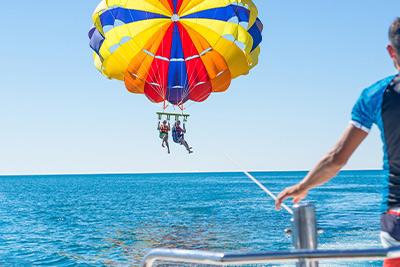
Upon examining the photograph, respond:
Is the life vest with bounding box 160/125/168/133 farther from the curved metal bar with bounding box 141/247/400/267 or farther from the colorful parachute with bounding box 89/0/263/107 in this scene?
the curved metal bar with bounding box 141/247/400/267

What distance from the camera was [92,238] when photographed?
877 inches

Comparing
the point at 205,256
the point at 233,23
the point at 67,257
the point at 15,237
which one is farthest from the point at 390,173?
the point at 15,237

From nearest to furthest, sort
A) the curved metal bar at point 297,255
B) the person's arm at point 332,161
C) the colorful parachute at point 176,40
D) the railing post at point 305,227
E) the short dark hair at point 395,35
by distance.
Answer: the curved metal bar at point 297,255, the railing post at point 305,227, the short dark hair at point 395,35, the person's arm at point 332,161, the colorful parachute at point 176,40

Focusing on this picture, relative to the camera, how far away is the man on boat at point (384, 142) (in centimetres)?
190

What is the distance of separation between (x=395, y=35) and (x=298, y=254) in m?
1.02

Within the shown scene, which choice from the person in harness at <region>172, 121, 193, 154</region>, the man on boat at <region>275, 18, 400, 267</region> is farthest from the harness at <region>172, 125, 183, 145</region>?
the man on boat at <region>275, 18, 400, 267</region>

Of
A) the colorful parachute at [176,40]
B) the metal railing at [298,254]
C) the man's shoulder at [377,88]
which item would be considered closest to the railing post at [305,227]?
the metal railing at [298,254]

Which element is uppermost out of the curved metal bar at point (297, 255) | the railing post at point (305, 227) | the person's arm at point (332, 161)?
the person's arm at point (332, 161)

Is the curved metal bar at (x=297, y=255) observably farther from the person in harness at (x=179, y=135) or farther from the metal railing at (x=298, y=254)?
the person in harness at (x=179, y=135)

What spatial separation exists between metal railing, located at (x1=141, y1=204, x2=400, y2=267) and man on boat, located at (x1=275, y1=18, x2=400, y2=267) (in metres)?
0.22

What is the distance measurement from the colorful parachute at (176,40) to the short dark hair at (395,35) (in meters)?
10.5

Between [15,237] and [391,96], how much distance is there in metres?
25.0

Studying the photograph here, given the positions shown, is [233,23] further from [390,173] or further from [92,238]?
[92,238]

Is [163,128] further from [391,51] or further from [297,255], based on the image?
[297,255]
